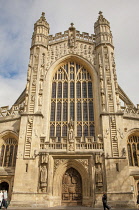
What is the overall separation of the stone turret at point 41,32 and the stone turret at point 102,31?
5.83m

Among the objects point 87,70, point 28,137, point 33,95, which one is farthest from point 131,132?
point 33,95

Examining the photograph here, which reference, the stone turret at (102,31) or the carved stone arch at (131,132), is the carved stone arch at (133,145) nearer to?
the carved stone arch at (131,132)

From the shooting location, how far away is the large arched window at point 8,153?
16.9 meters

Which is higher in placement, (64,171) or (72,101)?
(72,101)

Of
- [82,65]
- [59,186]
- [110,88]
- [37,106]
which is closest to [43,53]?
[82,65]

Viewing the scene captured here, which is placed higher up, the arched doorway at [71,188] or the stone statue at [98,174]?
the stone statue at [98,174]

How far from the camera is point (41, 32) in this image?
22531mm

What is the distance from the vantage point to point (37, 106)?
58.2 ft

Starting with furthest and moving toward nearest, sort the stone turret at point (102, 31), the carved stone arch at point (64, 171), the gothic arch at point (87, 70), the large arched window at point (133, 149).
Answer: the stone turret at point (102, 31) < the gothic arch at point (87, 70) < the large arched window at point (133, 149) < the carved stone arch at point (64, 171)

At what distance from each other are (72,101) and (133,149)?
281 inches

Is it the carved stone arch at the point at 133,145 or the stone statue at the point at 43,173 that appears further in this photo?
the carved stone arch at the point at 133,145

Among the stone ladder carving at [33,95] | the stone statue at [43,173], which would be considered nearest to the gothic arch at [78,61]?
the stone ladder carving at [33,95]

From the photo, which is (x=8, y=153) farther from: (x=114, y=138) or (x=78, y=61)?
(x=78, y=61)

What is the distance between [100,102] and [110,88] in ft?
5.74
